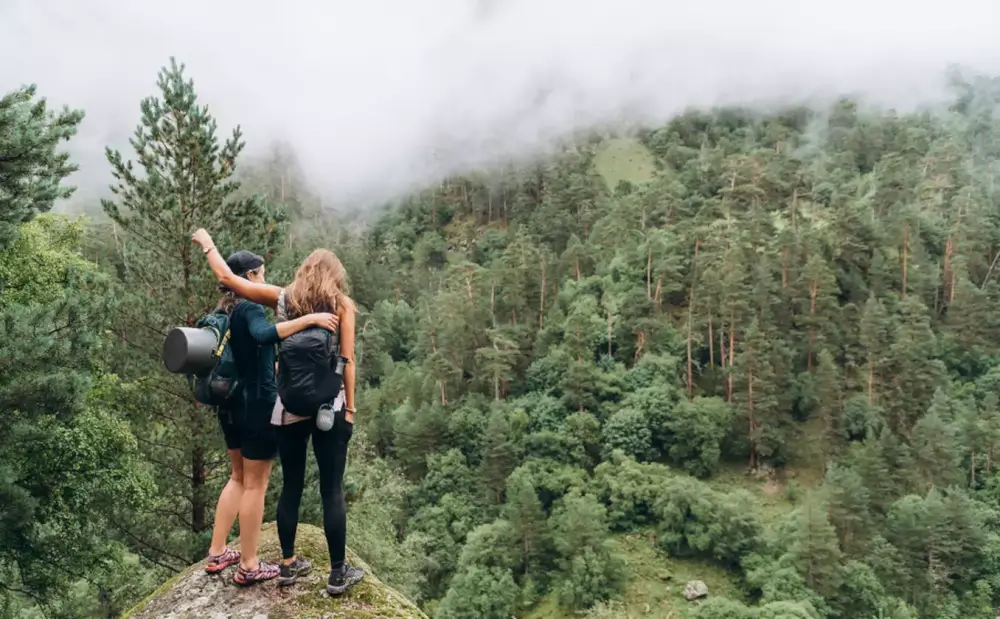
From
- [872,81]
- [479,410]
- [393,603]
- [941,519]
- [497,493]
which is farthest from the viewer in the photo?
[872,81]

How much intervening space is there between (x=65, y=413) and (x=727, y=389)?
4862 centimetres

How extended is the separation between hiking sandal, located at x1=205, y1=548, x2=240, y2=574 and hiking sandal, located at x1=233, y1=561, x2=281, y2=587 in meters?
0.27

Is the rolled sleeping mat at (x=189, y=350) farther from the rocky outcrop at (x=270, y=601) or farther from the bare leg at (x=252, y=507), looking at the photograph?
the rocky outcrop at (x=270, y=601)

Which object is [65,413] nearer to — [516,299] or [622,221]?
[516,299]

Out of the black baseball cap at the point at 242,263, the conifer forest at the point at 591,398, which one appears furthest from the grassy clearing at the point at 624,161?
the black baseball cap at the point at 242,263

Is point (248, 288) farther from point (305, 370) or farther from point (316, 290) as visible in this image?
point (305, 370)

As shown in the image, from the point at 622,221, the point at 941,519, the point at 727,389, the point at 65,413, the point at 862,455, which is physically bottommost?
the point at 941,519

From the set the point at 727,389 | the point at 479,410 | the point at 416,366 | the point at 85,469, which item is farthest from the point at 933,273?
the point at 85,469

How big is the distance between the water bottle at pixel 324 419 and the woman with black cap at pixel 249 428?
24.3 inches

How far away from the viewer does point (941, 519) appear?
39.4 m

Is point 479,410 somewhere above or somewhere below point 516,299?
below

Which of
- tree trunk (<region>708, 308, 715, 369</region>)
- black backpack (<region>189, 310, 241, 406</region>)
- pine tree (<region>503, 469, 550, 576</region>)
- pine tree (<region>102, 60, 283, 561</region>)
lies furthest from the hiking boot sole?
tree trunk (<region>708, 308, 715, 369</region>)

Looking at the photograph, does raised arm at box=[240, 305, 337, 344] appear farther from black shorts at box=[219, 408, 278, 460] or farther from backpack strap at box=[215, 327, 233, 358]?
black shorts at box=[219, 408, 278, 460]

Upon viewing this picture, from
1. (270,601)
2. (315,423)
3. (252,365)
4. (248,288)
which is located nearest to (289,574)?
(270,601)
